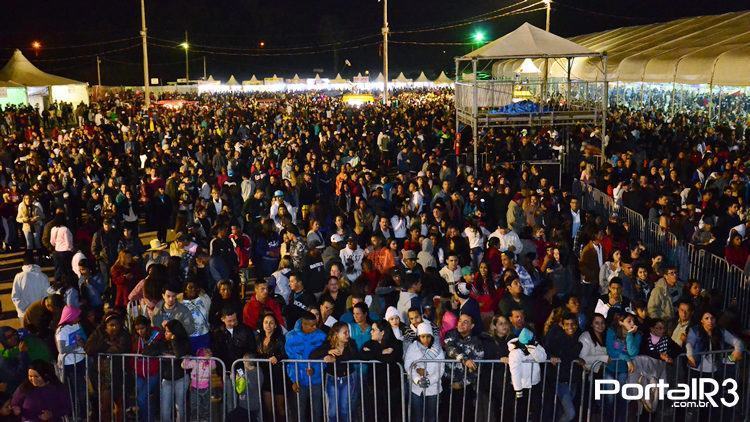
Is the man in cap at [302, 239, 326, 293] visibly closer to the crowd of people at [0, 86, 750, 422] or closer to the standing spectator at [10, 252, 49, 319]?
the crowd of people at [0, 86, 750, 422]

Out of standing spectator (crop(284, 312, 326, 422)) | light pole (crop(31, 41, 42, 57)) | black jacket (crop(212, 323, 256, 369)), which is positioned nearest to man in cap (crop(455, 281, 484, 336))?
standing spectator (crop(284, 312, 326, 422))

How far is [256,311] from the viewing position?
7.60 meters

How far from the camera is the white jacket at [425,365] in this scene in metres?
6.54

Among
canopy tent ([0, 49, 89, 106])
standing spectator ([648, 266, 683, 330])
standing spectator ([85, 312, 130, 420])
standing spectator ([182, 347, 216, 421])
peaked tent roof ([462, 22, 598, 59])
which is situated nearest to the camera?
standing spectator ([182, 347, 216, 421])

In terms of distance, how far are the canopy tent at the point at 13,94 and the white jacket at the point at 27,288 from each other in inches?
1170

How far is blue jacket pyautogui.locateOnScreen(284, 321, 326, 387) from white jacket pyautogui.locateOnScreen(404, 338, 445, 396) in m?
0.75

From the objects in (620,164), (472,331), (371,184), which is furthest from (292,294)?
(620,164)

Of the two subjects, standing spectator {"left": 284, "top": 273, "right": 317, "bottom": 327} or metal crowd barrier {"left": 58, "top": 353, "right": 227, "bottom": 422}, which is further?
standing spectator {"left": 284, "top": 273, "right": 317, "bottom": 327}

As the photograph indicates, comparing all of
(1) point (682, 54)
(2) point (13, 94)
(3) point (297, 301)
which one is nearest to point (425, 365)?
(3) point (297, 301)

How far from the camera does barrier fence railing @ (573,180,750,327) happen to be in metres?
9.34

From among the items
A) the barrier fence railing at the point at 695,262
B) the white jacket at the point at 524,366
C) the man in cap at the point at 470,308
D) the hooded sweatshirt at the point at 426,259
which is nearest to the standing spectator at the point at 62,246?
the hooded sweatshirt at the point at 426,259

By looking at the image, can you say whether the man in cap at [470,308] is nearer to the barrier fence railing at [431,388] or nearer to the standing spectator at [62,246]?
the barrier fence railing at [431,388]

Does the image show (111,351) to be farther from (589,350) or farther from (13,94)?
(13,94)

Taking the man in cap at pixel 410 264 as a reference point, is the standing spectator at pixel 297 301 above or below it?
below
